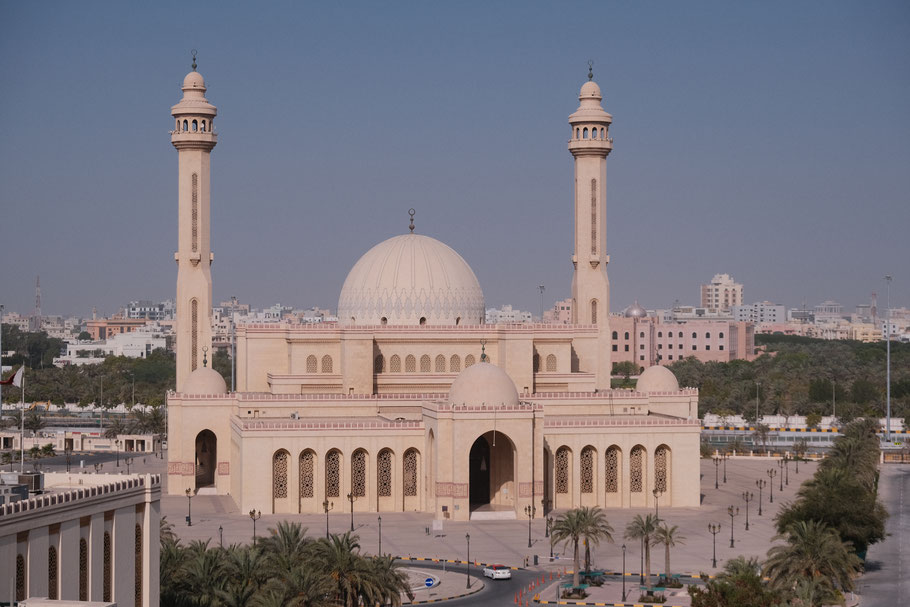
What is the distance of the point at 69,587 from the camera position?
33344 mm

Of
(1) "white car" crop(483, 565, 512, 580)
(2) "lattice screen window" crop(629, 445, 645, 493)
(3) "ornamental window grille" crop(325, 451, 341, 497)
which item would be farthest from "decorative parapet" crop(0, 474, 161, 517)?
(2) "lattice screen window" crop(629, 445, 645, 493)

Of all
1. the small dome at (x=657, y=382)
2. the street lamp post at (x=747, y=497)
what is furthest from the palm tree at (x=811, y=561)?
the small dome at (x=657, y=382)

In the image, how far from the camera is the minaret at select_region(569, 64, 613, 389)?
71.2 metres

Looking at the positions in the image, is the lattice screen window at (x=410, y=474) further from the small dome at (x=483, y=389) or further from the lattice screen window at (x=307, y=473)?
the lattice screen window at (x=307, y=473)

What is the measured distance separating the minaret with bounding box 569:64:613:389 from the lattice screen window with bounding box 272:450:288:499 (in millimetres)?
17306

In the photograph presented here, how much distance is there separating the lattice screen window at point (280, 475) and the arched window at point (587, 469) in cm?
1154

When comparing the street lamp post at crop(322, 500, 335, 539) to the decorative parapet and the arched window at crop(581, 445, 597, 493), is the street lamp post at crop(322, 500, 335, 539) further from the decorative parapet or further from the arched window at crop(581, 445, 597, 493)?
the decorative parapet

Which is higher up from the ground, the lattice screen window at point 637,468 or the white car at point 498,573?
the lattice screen window at point 637,468

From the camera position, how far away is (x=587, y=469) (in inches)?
2437

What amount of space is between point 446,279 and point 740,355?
104537 mm

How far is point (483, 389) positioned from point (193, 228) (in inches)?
699

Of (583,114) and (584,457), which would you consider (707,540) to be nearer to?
(584,457)

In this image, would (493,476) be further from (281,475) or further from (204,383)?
(204,383)

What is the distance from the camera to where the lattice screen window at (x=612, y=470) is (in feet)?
204
